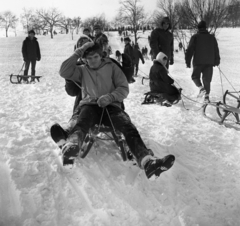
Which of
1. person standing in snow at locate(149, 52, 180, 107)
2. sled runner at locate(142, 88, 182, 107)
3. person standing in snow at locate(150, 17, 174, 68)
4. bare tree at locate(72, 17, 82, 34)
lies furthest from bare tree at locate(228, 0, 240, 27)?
bare tree at locate(72, 17, 82, 34)

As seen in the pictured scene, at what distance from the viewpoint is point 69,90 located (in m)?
2.88

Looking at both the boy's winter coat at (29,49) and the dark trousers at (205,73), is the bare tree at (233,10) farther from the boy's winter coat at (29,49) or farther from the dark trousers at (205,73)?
the boy's winter coat at (29,49)

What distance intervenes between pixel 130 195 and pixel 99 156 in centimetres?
68

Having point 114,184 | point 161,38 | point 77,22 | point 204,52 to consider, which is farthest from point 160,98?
point 77,22

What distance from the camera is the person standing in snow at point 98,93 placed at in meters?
2.27

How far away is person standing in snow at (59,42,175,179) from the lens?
2.27m

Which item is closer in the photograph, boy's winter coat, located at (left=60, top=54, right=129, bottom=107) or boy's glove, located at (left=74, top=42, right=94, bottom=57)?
boy's glove, located at (left=74, top=42, right=94, bottom=57)

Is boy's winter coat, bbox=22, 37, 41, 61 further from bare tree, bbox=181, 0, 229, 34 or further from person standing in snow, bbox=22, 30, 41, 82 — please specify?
bare tree, bbox=181, 0, 229, 34

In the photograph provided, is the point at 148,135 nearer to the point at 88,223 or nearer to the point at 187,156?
the point at 187,156

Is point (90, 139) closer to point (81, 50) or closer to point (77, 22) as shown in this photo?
point (81, 50)

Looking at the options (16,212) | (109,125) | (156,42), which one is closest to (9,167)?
(16,212)

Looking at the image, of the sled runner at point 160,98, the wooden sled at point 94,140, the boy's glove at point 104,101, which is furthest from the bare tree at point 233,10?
the wooden sled at point 94,140

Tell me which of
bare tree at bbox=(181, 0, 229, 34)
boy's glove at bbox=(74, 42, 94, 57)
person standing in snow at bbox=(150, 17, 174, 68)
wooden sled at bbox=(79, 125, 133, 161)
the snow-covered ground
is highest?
bare tree at bbox=(181, 0, 229, 34)

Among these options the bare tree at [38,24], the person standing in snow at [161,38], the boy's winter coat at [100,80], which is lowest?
the boy's winter coat at [100,80]
